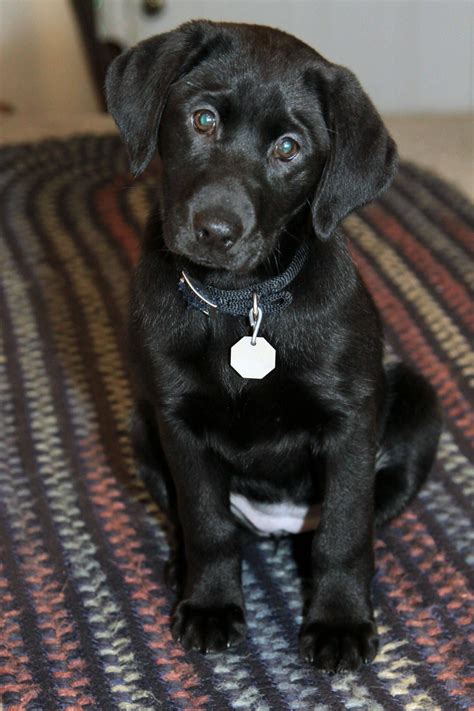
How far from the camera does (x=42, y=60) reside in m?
4.87

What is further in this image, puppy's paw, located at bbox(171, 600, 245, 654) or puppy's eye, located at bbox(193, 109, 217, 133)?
puppy's paw, located at bbox(171, 600, 245, 654)

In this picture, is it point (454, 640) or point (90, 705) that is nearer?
point (90, 705)

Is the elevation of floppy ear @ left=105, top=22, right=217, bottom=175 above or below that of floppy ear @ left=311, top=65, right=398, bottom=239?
above

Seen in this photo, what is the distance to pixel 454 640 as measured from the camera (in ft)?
6.04

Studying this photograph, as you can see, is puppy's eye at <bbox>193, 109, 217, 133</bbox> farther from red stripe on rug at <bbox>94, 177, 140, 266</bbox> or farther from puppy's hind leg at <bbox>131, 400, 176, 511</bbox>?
red stripe on rug at <bbox>94, 177, 140, 266</bbox>

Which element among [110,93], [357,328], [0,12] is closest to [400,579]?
[357,328]

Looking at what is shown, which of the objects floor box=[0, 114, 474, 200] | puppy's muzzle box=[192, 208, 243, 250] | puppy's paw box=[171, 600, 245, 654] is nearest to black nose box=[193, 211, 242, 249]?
puppy's muzzle box=[192, 208, 243, 250]

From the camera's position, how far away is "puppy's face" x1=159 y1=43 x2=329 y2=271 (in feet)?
5.35

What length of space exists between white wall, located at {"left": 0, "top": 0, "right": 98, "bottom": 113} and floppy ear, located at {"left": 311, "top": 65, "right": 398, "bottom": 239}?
331cm

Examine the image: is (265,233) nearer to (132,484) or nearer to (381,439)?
(381,439)

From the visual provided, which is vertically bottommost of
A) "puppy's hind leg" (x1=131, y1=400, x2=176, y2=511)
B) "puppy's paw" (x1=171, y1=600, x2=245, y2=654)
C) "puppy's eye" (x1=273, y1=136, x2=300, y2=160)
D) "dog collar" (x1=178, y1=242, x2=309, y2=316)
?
"puppy's paw" (x1=171, y1=600, x2=245, y2=654)

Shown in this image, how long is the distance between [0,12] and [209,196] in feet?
11.3

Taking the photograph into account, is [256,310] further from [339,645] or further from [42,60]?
[42,60]

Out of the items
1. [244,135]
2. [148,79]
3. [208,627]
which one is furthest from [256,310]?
[208,627]
